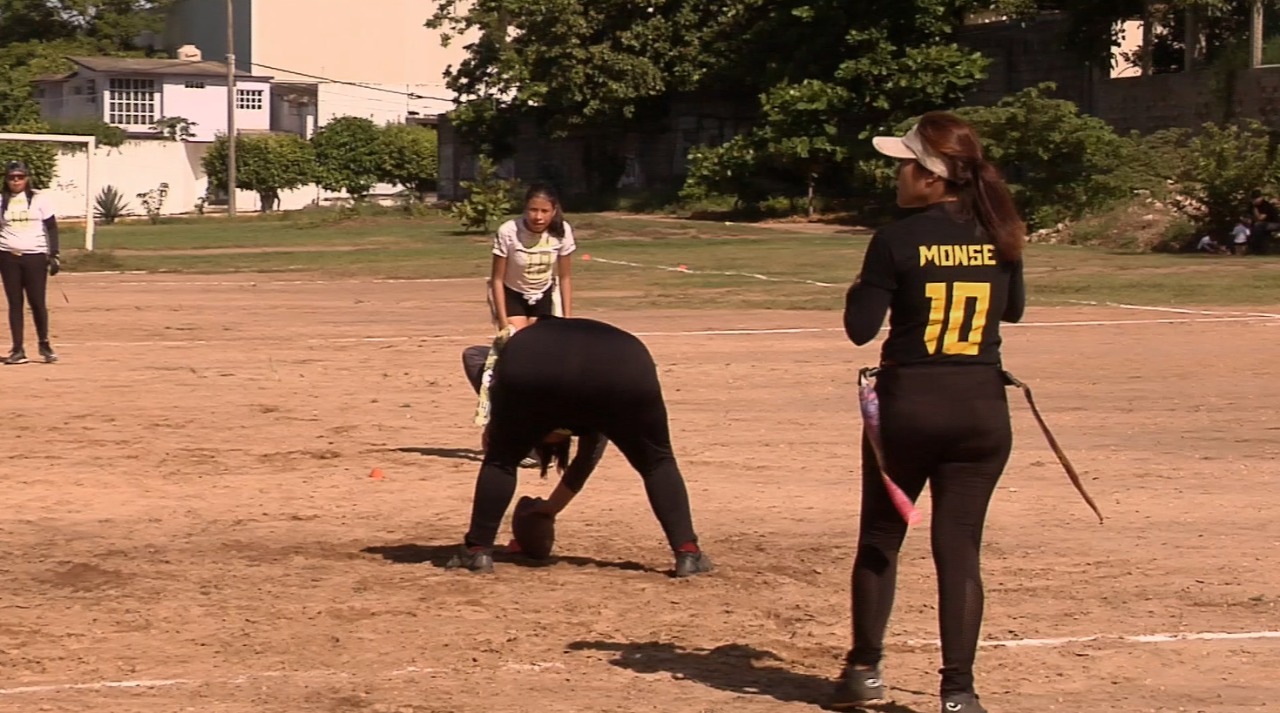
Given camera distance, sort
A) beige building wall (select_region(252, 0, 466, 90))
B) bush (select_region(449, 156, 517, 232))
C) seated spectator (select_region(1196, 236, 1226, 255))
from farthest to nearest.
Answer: beige building wall (select_region(252, 0, 466, 90)) < bush (select_region(449, 156, 517, 232)) < seated spectator (select_region(1196, 236, 1226, 255))

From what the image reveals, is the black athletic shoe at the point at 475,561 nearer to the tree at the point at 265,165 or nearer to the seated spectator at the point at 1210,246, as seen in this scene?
the seated spectator at the point at 1210,246

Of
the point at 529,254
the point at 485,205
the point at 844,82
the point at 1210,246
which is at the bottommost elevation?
the point at 1210,246

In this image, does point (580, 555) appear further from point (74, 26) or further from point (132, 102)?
point (74, 26)

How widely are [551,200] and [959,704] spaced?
17.1 ft

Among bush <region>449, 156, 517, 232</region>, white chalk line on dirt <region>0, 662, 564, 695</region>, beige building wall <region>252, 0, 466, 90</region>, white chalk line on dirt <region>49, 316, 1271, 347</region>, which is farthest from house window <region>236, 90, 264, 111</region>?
white chalk line on dirt <region>0, 662, 564, 695</region>

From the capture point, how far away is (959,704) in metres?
5.45

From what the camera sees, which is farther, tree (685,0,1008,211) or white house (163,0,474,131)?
white house (163,0,474,131)

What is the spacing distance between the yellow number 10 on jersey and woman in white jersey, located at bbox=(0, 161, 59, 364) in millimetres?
12147

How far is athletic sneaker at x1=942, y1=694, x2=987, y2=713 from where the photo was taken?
5.45 m

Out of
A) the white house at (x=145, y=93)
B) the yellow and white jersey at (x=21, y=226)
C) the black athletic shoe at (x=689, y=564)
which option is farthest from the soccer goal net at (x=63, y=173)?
the black athletic shoe at (x=689, y=564)

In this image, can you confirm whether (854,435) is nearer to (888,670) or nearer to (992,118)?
(888,670)

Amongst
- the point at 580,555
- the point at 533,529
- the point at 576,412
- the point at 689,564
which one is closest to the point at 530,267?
the point at 580,555

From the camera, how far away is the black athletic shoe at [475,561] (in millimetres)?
7785

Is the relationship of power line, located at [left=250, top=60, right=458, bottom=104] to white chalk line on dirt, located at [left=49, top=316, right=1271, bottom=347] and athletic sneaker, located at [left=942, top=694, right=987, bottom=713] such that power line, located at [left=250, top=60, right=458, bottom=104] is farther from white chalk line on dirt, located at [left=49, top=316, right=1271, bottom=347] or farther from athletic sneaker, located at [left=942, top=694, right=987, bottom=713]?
athletic sneaker, located at [left=942, top=694, right=987, bottom=713]
